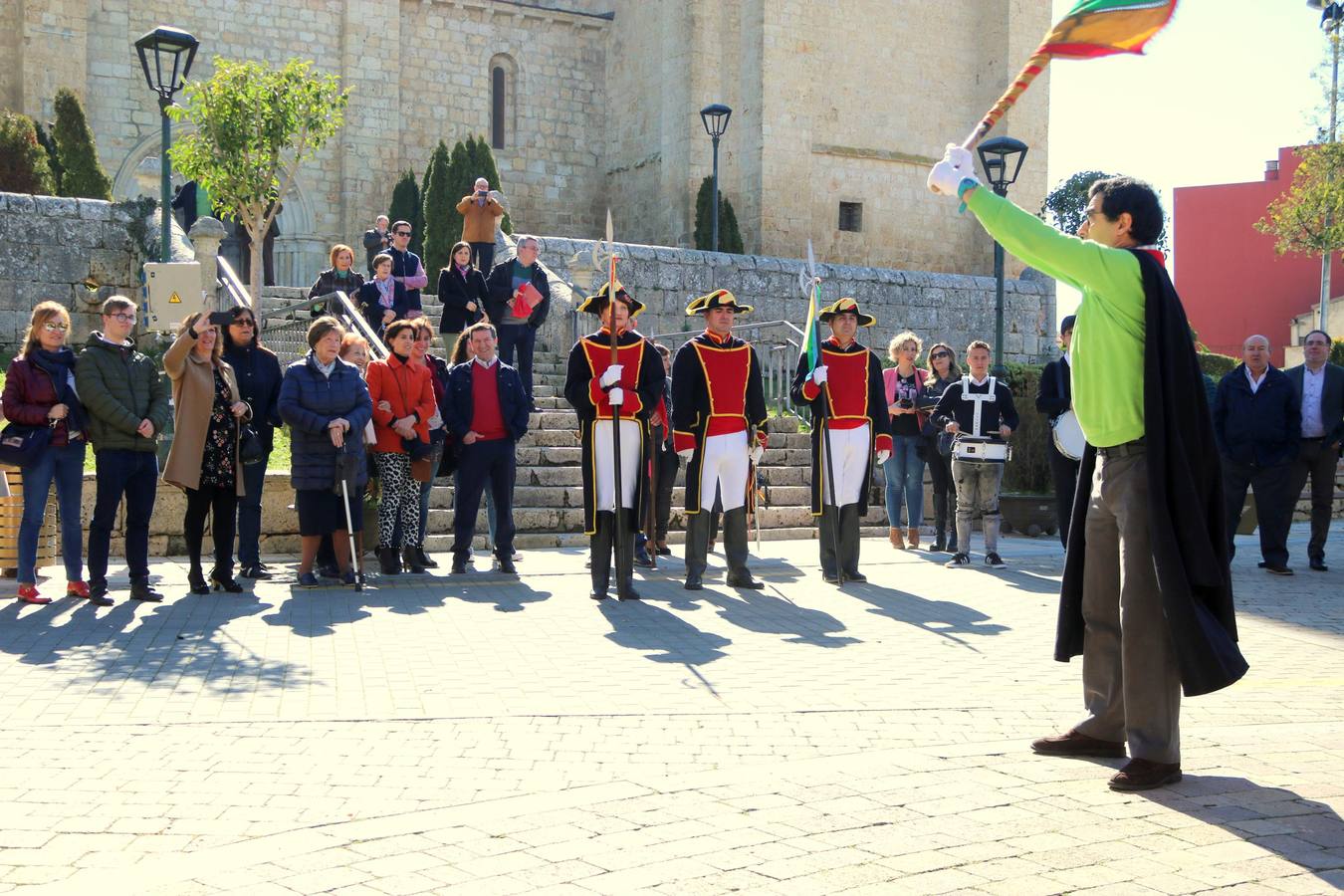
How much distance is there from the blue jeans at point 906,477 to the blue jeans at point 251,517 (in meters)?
5.53

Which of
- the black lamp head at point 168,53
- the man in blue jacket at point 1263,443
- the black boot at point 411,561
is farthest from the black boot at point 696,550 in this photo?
the black lamp head at point 168,53

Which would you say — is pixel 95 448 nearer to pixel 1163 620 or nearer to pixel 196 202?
pixel 1163 620

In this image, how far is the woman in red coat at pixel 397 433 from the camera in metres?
10.7

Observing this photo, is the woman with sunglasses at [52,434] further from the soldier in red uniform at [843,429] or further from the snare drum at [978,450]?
the snare drum at [978,450]

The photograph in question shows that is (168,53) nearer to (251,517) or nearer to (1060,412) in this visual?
(251,517)

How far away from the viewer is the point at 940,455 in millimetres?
13219

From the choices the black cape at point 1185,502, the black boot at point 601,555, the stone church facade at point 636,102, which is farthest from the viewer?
the stone church facade at point 636,102

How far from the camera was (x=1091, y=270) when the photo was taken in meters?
5.05

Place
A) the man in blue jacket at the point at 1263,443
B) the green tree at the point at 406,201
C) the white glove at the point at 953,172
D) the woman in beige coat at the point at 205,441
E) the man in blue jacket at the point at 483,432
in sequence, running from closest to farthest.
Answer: the white glove at the point at 953,172 < the woman in beige coat at the point at 205,441 < the man in blue jacket at the point at 483,432 < the man in blue jacket at the point at 1263,443 < the green tree at the point at 406,201

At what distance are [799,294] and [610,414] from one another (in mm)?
14272

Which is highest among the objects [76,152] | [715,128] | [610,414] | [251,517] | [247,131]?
[715,128]

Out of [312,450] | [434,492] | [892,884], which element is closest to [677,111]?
[434,492]

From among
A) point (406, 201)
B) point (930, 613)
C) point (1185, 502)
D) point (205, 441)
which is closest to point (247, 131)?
point (205, 441)

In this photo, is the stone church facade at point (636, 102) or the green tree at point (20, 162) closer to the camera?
the green tree at point (20, 162)
